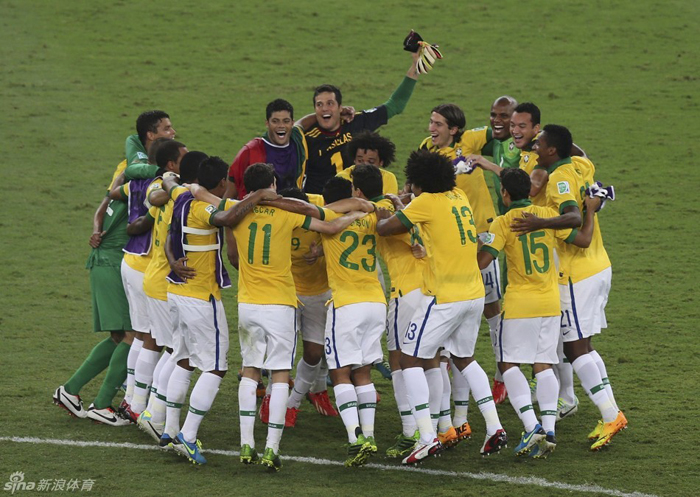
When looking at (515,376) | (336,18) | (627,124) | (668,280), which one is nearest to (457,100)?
(627,124)

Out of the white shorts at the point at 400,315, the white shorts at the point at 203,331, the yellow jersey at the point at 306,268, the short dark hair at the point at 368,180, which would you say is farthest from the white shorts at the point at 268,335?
the short dark hair at the point at 368,180

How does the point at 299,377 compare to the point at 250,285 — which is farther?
the point at 299,377

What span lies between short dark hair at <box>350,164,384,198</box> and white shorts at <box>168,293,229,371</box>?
137 cm

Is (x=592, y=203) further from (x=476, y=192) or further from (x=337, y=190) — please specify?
(x=337, y=190)

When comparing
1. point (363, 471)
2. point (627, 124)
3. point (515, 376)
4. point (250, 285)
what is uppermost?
point (627, 124)

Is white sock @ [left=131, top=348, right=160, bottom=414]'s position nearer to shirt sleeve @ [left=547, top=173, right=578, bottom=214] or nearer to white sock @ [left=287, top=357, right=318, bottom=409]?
white sock @ [left=287, top=357, right=318, bottom=409]

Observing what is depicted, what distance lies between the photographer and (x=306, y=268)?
8172 millimetres

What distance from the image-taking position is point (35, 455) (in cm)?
758

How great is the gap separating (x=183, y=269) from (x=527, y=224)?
2.54 metres

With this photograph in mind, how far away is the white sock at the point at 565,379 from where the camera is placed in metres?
8.59

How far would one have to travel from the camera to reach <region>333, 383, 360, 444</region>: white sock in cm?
727

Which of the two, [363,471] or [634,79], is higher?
[634,79]

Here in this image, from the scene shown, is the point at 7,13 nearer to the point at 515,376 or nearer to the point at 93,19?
the point at 93,19

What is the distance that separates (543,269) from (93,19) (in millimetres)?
17491
